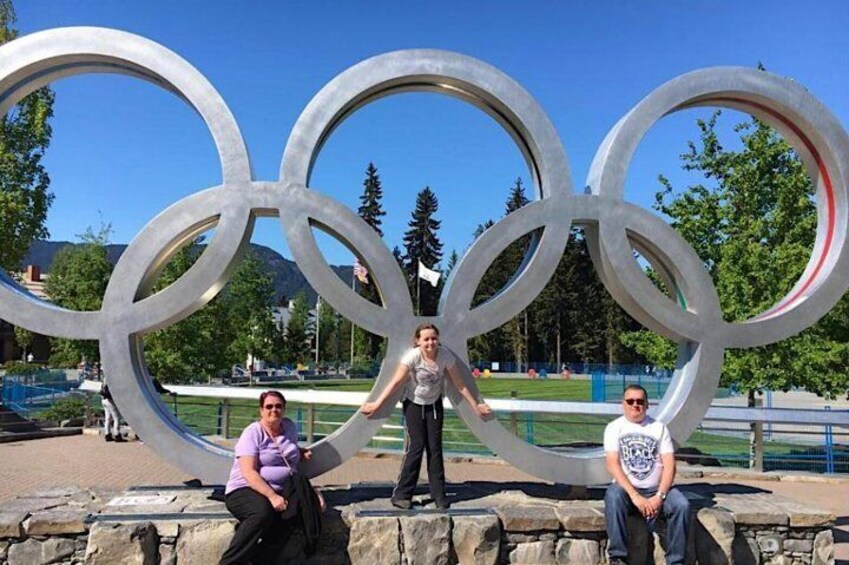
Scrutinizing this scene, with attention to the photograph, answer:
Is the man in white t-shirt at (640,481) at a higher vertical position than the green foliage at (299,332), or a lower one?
lower

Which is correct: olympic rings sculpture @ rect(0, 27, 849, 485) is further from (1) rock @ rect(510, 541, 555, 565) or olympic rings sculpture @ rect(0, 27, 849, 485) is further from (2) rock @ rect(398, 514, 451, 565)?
(2) rock @ rect(398, 514, 451, 565)

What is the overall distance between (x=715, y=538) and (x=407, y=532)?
256 cm

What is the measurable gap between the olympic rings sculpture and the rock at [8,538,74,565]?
0.97 metres

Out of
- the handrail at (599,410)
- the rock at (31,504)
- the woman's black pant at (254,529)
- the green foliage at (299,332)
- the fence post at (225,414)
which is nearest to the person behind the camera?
the woman's black pant at (254,529)

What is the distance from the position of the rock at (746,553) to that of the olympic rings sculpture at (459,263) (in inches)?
38.1

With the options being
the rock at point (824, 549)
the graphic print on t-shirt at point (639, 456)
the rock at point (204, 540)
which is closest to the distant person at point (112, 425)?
the rock at point (204, 540)

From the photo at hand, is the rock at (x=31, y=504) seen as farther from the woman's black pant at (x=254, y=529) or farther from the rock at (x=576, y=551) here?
the rock at (x=576, y=551)

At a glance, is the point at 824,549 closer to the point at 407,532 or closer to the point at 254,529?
the point at 407,532

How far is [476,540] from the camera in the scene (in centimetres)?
550

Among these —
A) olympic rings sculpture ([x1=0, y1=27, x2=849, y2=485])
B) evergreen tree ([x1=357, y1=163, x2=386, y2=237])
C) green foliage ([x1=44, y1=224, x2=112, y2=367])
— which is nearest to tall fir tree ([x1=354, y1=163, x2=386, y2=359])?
evergreen tree ([x1=357, y1=163, x2=386, y2=237])

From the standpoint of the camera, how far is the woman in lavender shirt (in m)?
4.96

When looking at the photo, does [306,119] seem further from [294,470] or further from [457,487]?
[457,487]

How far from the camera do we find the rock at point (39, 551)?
17.2 feet

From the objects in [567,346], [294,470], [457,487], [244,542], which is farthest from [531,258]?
[567,346]
